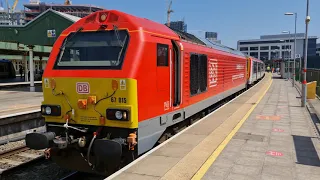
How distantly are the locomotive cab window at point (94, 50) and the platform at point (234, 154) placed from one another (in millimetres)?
2063

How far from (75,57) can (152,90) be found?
70.6 inches

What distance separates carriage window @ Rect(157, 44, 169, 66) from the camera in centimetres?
642

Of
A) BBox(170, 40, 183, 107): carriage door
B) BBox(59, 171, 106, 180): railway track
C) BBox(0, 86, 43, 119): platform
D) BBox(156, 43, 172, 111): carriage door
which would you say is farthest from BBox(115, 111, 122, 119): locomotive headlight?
BBox(0, 86, 43, 119): platform

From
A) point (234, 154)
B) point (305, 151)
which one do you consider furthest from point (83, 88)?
point (305, 151)

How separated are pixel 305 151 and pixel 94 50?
17.4ft

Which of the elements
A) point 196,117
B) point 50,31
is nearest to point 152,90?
point 196,117

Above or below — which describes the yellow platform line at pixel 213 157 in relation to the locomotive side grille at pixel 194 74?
below

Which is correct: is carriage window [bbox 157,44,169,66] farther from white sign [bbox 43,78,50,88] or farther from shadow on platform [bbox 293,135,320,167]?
shadow on platform [bbox 293,135,320,167]

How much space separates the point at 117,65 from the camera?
5781 mm

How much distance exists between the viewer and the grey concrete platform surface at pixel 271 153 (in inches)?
211

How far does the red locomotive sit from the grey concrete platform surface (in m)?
1.66

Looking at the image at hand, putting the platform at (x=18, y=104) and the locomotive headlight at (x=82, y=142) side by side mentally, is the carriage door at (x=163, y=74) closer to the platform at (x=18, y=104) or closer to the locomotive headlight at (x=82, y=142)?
the locomotive headlight at (x=82, y=142)

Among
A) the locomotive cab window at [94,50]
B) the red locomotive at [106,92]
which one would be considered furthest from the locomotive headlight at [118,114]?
the locomotive cab window at [94,50]

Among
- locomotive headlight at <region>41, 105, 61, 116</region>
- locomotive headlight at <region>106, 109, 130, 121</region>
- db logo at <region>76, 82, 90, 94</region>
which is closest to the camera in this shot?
locomotive headlight at <region>106, 109, 130, 121</region>
